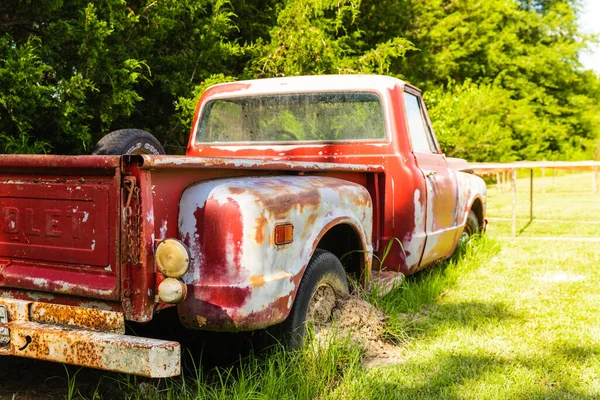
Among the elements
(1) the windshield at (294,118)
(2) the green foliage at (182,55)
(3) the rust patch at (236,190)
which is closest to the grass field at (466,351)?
(3) the rust patch at (236,190)

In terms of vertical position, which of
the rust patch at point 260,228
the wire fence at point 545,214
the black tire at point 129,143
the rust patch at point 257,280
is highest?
the black tire at point 129,143

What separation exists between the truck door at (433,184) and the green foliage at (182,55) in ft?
14.9

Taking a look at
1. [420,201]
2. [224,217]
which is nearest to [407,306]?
[420,201]

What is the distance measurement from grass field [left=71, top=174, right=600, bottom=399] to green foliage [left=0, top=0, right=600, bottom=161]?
4948mm

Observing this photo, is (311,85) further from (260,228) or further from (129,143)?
(260,228)

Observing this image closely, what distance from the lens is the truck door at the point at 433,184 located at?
462 centimetres

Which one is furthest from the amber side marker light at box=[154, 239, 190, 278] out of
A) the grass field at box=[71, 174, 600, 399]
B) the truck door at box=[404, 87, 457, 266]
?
the truck door at box=[404, 87, 457, 266]

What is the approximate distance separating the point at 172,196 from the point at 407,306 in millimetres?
2432

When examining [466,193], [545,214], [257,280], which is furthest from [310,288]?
[545,214]

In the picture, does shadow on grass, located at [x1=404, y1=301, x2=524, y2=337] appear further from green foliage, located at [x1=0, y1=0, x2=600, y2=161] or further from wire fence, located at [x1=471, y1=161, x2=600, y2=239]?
green foliage, located at [x1=0, y1=0, x2=600, y2=161]

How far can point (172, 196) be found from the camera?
2.53 meters

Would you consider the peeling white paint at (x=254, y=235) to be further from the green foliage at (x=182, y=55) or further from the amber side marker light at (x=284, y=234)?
the green foliage at (x=182, y=55)

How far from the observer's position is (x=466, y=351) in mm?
3668

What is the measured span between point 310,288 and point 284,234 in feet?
1.35
